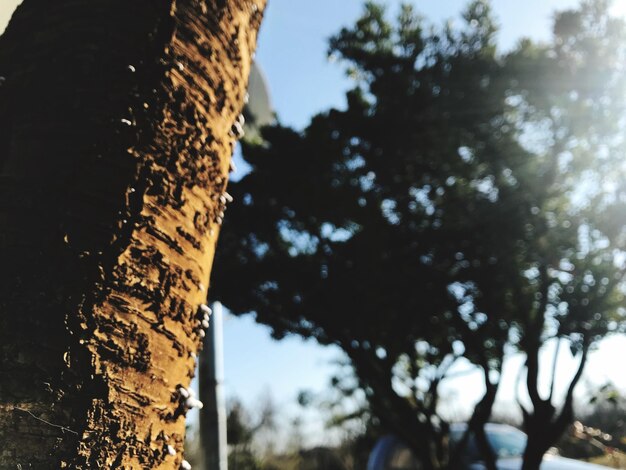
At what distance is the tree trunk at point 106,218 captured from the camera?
0.84 metres

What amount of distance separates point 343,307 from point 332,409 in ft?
26.0

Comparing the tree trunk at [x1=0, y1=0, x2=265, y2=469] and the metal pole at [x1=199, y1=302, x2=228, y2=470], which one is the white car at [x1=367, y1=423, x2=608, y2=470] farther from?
the tree trunk at [x1=0, y1=0, x2=265, y2=469]

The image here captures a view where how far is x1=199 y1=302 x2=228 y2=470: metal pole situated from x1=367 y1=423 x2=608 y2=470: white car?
13.9ft

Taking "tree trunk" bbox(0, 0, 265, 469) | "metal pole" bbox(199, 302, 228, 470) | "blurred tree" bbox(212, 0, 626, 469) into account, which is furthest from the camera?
"blurred tree" bbox(212, 0, 626, 469)

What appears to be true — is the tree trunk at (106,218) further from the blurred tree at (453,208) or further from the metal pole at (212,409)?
the blurred tree at (453,208)

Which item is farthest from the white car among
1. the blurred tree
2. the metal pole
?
the metal pole

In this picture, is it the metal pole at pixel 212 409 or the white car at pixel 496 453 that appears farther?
the white car at pixel 496 453

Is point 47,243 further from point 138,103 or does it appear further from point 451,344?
point 451,344

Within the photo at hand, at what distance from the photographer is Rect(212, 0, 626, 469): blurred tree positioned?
6.16 m

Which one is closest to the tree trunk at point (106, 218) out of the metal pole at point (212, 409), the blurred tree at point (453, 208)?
the metal pole at point (212, 409)

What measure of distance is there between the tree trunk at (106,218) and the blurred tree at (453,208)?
486 cm

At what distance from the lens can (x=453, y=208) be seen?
21.6 ft

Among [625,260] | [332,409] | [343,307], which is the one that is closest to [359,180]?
[343,307]

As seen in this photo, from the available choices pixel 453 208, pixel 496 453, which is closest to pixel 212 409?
pixel 453 208
